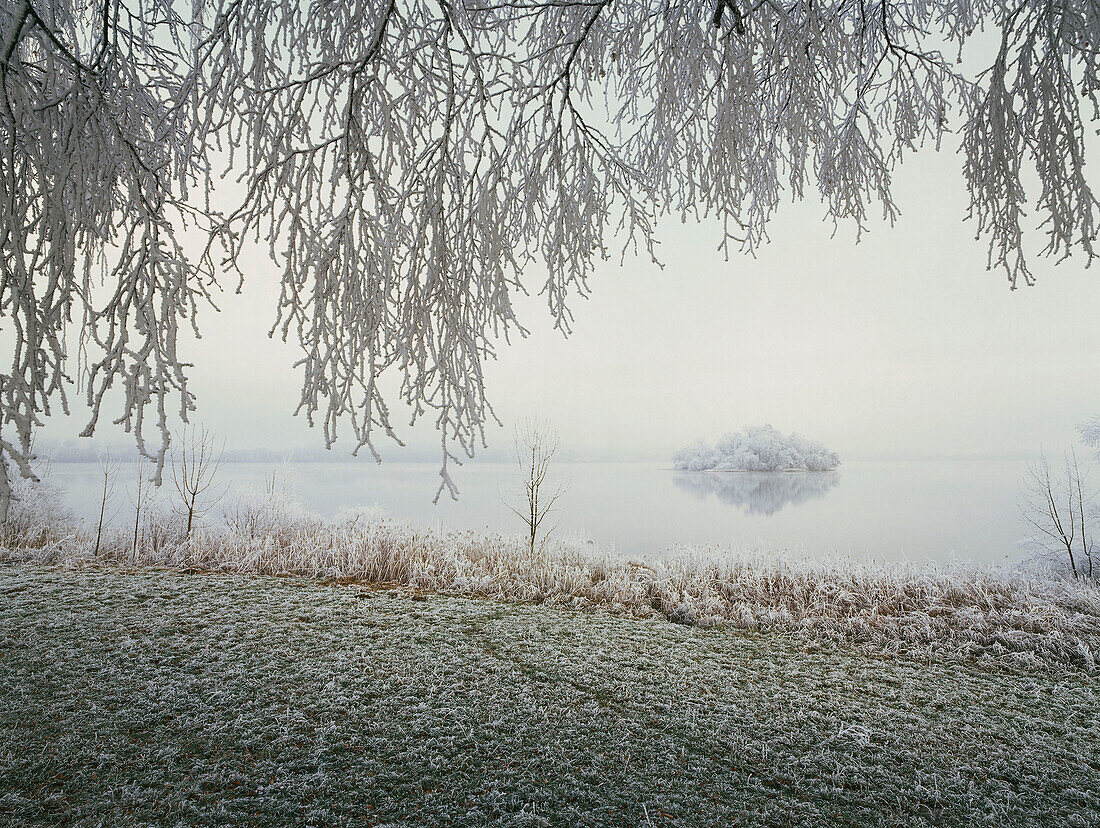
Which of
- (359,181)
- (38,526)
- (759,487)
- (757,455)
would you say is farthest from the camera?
(757,455)

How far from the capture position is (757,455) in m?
15.5

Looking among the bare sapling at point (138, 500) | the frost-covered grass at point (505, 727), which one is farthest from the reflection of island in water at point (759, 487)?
the bare sapling at point (138, 500)

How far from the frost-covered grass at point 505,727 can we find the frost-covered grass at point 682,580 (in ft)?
1.21

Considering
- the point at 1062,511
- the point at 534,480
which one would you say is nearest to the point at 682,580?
Result: the point at 534,480

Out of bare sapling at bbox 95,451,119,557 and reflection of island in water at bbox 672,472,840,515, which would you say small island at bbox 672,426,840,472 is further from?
bare sapling at bbox 95,451,119,557

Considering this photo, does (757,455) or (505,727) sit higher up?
(757,455)

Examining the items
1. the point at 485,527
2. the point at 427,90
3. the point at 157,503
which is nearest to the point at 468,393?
the point at 427,90

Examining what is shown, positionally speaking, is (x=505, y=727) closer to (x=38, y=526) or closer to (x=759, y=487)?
(x=38, y=526)

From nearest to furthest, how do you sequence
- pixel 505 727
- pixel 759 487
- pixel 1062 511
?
pixel 505 727 → pixel 1062 511 → pixel 759 487

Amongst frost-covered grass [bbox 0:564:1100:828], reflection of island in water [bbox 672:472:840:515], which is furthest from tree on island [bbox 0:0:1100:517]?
reflection of island in water [bbox 672:472:840:515]

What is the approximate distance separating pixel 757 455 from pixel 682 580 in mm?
11673

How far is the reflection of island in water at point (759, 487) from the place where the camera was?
11.3m

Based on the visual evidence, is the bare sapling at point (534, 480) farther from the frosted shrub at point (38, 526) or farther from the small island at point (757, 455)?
the small island at point (757, 455)

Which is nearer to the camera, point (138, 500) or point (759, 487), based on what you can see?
point (138, 500)
